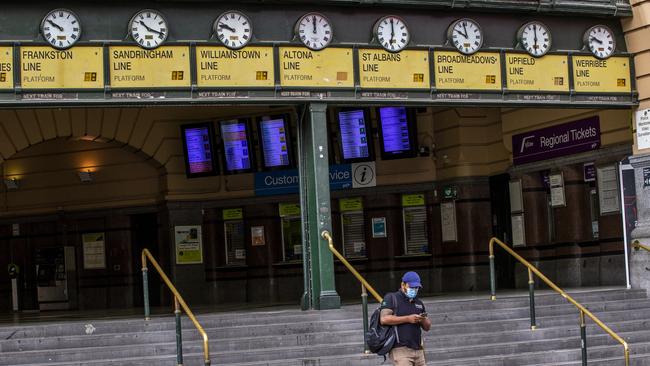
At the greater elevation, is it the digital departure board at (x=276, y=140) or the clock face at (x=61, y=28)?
the clock face at (x=61, y=28)

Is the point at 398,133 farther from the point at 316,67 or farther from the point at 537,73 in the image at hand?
the point at 316,67

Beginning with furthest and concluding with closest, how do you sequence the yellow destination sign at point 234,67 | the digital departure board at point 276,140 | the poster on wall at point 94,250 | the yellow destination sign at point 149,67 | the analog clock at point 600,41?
the poster on wall at point 94,250 → the digital departure board at point 276,140 → the analog clock at point 600,41 → the yellow destination sign at point 234,67 → the yellow destination sign at point 149,67

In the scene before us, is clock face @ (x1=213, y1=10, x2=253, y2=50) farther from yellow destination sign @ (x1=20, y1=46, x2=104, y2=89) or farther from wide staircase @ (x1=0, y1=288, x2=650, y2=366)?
wide staircase @ (x1=0, y1=288, x2=650, y2=366)

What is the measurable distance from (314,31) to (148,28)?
103 inches

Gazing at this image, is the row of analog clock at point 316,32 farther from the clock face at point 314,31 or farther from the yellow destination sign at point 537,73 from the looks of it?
the yellow destination sign at point 537,73

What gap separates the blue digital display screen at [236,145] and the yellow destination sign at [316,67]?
6841 millimetres

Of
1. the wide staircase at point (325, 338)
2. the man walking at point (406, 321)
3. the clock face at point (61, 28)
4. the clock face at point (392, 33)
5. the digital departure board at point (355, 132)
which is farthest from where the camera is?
the digital departure board at point (355, 132)

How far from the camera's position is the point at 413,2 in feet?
59.8

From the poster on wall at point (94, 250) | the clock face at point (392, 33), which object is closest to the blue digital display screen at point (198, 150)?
the poster on wall at point (94, 250)

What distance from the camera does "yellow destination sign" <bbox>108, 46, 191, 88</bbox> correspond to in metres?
16.8

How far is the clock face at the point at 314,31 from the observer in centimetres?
1767

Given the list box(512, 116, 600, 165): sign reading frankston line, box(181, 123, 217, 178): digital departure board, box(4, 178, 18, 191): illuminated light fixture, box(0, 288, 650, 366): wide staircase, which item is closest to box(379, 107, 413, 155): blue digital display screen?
box(512, 116, 600, 165): sign reading frankston line

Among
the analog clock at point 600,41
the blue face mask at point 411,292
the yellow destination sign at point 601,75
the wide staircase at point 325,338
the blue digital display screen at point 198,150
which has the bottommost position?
the wide staircase at point 325,338

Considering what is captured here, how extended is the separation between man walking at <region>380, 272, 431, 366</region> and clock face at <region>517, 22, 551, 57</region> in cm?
836
